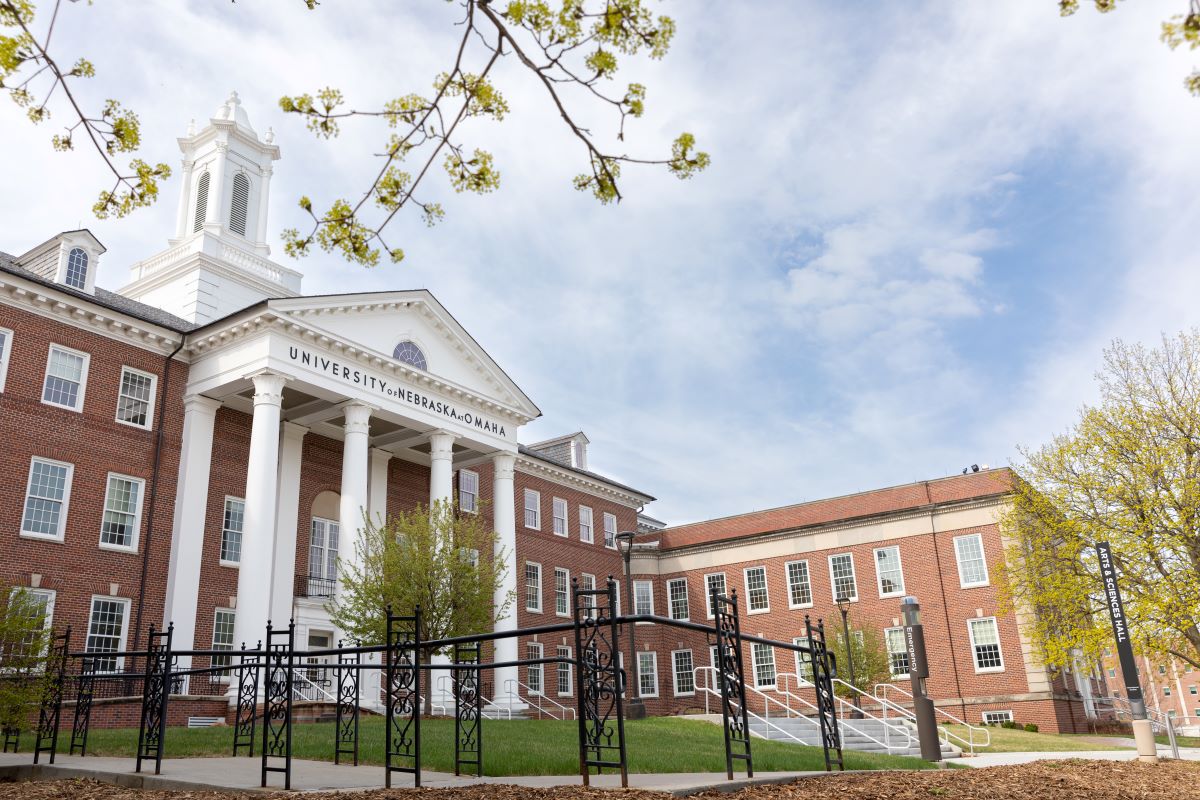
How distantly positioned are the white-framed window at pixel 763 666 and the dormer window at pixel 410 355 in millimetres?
19894

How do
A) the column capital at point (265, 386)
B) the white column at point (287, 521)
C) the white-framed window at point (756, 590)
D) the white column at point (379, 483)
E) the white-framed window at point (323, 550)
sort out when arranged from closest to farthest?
the column capital at point (265, 386) → the white column at point (287, 521) → the white-framed window at point (323, 550) → the white column at point (379, 483) → the white-framed window at point (756, 590)

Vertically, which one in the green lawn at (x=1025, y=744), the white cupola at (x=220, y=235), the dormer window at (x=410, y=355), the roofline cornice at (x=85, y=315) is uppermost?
the white cupola at (x=220, y=235)

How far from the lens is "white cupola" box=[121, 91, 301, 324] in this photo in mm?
36281

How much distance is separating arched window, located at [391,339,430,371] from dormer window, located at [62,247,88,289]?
9.18 metres

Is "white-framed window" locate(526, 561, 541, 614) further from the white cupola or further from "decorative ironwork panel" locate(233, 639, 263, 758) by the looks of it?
"decorative ironwork panel" locate(233, 639, 263, 758)

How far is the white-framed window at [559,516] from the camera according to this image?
42281mm

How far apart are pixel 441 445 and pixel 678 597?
1967 cm

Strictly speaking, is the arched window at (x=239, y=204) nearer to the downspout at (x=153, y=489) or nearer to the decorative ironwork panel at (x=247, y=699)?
the downspout at (x=153, y=489)

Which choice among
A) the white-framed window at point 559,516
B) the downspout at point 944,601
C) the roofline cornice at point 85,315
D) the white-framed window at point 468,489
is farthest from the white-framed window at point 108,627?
the downspout at point 944,601

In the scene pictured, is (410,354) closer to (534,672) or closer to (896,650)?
(534,672)

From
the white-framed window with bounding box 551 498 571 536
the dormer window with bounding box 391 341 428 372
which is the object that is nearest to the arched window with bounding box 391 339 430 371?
the dormer window with bounding box 391 341 428 372

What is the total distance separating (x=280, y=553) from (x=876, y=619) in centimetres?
2449

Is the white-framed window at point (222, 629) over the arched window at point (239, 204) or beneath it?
beneath

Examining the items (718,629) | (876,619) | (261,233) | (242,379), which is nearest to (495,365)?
(242,379)
